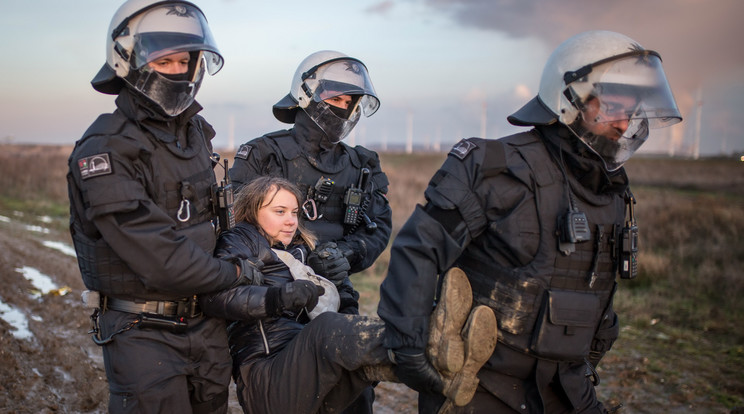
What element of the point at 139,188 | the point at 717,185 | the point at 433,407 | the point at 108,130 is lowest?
the point at 717,185

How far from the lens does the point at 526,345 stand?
263 centimetres

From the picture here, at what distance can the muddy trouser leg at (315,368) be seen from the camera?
2938mm

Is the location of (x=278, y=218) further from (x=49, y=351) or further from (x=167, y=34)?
(x=49, y=351)

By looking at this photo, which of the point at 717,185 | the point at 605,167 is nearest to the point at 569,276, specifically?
the point at 605,167

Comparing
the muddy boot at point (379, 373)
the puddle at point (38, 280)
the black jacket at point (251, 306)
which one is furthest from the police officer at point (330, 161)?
the puddle at point (38, 280)

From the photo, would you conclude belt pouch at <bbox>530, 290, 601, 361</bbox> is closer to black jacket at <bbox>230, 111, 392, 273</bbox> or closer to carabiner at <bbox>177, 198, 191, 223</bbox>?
carabiner at <bbox>177, 198, 191, 223</bbox>

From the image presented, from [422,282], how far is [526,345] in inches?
22.5

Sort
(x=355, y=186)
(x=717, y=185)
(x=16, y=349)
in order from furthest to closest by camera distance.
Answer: (x=717, y=185) → (x=16, y=349) → (x=355, y=186)

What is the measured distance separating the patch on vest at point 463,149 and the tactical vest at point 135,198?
1.34 m

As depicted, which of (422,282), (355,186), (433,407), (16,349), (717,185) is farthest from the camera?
(717,185)

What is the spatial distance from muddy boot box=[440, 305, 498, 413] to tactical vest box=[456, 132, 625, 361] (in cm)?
11

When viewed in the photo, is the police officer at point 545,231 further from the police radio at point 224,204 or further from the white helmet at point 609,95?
the police radio at point 224,204

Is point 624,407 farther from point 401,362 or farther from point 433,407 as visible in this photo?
point 401,362

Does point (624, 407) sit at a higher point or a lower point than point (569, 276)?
lower
